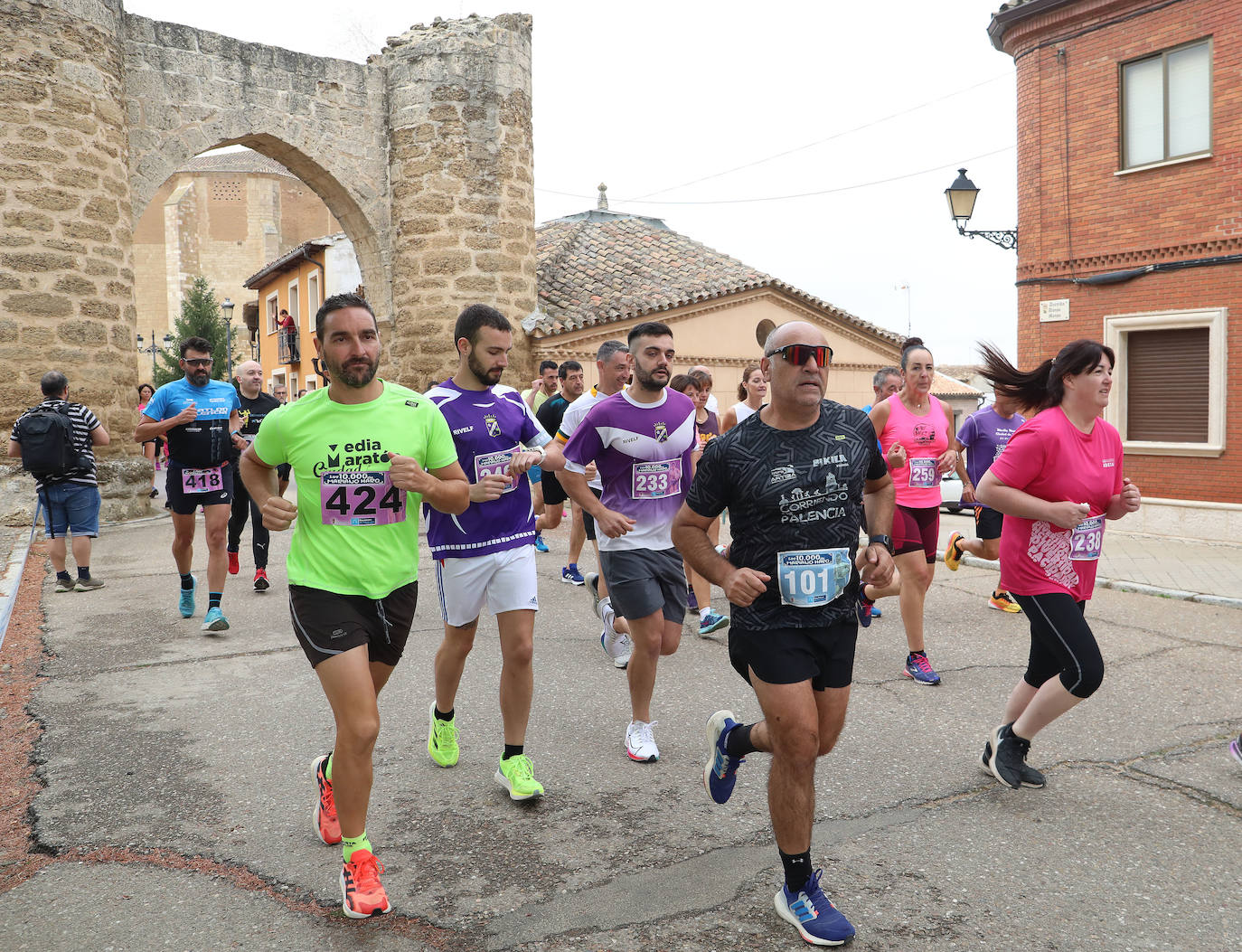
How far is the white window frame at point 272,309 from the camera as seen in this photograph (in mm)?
42906

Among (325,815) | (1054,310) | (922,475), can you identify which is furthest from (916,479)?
(1054,310)

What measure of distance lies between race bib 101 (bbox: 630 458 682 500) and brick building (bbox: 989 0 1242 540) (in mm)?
11713

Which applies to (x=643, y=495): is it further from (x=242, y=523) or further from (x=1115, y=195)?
(x=1115, y=195)

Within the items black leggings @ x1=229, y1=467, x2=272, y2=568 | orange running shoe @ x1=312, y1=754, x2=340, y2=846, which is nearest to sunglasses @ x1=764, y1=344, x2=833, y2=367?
orange running shoe @ x1=312, y1=754, x2=340, y2=846

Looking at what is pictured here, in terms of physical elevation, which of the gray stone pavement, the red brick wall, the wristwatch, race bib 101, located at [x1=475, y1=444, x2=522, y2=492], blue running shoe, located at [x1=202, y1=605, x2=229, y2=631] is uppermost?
the red brick wall

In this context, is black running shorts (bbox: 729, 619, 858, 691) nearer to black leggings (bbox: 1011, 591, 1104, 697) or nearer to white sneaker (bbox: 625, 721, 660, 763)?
black leggings (bbox: 1011, 591, 1104, 697)

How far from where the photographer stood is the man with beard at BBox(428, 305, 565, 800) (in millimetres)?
4344

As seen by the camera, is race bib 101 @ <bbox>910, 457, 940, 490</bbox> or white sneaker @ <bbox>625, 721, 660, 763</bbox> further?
race bib 101 @ <bbox>910, 457, 940, 490</bbox>

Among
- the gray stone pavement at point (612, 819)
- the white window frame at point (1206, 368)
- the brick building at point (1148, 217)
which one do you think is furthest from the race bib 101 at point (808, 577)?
the brick building at point (1148, 217)

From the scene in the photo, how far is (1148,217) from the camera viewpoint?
14805 mm

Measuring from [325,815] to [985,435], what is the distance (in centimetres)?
612

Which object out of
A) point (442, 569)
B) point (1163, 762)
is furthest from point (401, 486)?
point (1163, 762)

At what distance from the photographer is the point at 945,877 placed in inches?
136

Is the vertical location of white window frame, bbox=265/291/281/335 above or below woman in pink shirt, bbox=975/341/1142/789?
above
